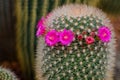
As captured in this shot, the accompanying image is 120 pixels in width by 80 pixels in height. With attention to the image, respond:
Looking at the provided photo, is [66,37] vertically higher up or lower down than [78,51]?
higher up

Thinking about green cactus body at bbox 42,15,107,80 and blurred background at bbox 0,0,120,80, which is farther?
blurred background at bbox 0,0,120,80

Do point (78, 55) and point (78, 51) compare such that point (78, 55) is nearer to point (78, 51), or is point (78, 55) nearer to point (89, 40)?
point (78, 51)

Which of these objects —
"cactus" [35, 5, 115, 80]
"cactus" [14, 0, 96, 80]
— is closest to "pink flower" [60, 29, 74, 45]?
"cactus" [35, 5, 115, 80]

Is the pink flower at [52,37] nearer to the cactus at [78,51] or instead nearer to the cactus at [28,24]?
the cactus at [78,51]

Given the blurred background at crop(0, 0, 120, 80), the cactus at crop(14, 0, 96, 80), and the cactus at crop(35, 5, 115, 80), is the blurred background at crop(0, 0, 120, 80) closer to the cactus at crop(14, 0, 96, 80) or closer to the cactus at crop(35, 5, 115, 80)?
the cactus at crop(14, 0, 96, 80)

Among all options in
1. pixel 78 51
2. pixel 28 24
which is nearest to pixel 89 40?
pixel 78 51

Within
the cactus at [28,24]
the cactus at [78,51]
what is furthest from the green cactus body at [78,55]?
the cactus at [28,24]

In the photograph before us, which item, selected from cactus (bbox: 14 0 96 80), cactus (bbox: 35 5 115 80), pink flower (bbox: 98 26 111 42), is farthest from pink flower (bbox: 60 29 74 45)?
cactus (bbox: 14 0 96 80)
